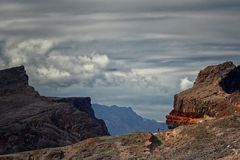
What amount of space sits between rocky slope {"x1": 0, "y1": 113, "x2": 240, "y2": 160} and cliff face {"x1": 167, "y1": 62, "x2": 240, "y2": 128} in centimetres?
4086

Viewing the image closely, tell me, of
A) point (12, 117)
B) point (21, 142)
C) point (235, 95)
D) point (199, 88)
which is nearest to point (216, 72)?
point (199, 88)

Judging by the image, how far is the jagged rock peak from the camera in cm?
13112

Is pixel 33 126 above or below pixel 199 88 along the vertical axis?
below

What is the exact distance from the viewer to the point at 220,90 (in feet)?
408

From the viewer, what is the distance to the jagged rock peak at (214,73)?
131125mm

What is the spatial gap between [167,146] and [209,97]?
180 ft

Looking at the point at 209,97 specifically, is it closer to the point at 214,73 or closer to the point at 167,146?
the point at 214,73

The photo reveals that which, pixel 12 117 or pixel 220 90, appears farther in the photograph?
pixel 12 117

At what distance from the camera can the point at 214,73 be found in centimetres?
13550

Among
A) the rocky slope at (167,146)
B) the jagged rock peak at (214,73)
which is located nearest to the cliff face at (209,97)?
the jagged rock peak at (214,73)

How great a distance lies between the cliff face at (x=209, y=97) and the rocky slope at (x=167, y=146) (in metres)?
40.9

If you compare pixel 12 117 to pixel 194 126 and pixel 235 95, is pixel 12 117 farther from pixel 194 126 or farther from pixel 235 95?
pixel 194 126

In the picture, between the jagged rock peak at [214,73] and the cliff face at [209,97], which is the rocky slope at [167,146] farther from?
the jagged rock peak at [214,73]

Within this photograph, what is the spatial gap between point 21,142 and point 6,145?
4.99 meters
